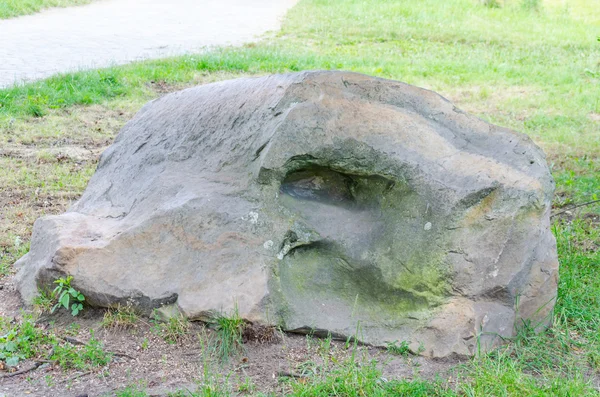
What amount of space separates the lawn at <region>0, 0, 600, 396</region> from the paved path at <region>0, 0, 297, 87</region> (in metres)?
1.02

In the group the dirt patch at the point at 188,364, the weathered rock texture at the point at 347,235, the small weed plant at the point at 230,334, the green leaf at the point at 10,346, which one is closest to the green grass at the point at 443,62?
the weathered rock texture at the point at 347,235

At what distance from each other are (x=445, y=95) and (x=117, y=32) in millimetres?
7527

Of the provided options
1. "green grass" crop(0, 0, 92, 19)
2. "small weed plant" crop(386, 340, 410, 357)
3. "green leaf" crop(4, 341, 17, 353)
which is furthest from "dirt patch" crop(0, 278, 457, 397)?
"green grass" crop(0, 0, 92, 19)

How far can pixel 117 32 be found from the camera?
1435 cm

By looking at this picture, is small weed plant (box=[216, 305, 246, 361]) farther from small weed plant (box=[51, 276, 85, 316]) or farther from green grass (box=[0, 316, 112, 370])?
small weed plant (box=[51, 276, 85, 316])

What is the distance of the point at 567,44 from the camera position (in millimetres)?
12859

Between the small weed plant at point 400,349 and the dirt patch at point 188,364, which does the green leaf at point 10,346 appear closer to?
the dirt patch at point 188,364

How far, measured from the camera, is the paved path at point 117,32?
11234 millimetres

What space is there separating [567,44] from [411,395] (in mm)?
10941

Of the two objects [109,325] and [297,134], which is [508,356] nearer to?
[297,134]

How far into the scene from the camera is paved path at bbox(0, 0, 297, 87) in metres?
11.2

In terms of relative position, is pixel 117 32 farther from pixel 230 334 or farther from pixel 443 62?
pixel 230 334

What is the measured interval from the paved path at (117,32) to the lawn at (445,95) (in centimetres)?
102

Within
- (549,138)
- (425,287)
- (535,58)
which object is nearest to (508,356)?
(425,287)
